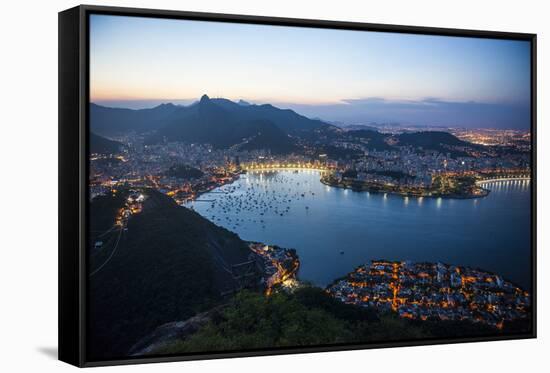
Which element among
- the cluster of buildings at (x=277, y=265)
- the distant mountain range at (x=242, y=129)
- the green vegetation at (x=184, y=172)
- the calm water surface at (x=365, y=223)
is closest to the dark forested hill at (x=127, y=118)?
the distant mountain range at (x=242, y=129)

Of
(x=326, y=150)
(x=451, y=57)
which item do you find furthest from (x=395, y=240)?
(x=451, y=57)

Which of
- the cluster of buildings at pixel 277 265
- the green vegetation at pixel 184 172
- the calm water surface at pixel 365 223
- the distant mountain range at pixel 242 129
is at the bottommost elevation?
the cluster of buildings at pixel 277 265

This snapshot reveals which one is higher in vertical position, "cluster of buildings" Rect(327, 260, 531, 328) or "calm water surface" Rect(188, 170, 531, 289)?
"calm water surface" Rect(188, 170, 531, 289)

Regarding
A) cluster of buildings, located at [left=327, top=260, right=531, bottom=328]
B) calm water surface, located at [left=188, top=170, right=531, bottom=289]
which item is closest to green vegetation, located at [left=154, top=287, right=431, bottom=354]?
cluster of buildings, located at [left=327, top=260, right=531, bottom=328]

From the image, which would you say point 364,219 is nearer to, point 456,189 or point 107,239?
point 456,189

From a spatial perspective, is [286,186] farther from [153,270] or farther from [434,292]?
[434,292]

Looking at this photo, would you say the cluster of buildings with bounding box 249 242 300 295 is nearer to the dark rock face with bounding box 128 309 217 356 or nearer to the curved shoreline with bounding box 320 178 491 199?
the dark rock face with bounding box 128 309 217 356

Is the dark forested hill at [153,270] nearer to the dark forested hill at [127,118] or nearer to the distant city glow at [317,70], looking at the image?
the dark forested hill at [127,118]
